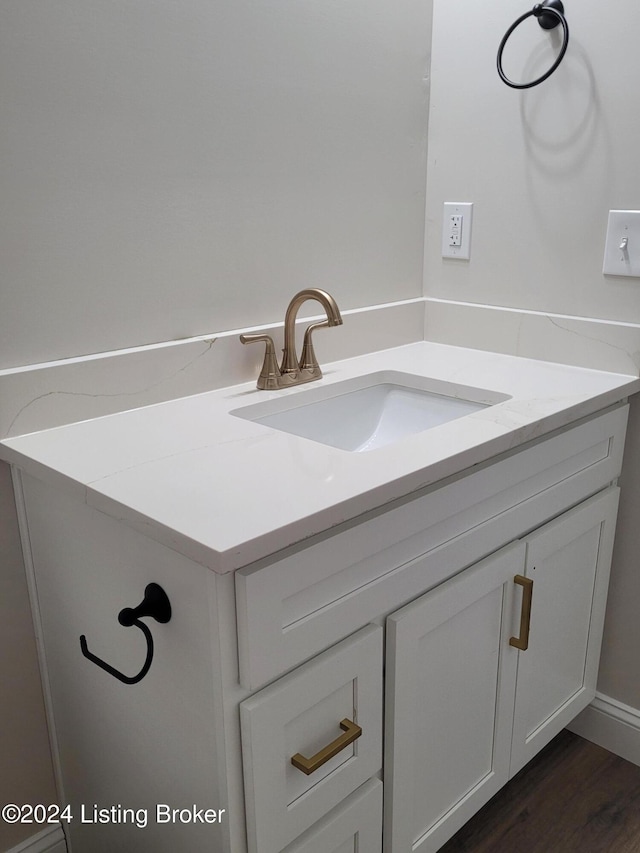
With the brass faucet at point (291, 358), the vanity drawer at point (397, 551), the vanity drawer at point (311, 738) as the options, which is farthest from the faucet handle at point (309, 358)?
the vanity drawer at point (311, 738)

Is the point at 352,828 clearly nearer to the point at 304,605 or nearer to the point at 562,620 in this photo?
the point at 304,605

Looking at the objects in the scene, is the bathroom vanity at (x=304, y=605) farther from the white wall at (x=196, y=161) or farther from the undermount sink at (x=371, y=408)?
the white wall at (x=196, y=161)

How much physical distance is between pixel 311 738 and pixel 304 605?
0.19 meters

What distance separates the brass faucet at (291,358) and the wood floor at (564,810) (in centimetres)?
Result: 94

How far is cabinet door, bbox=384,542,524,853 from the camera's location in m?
1.08

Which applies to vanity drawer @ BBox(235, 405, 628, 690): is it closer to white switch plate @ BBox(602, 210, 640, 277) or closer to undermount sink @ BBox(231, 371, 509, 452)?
undermount sink @ BBox(231, 371, 509, 452)

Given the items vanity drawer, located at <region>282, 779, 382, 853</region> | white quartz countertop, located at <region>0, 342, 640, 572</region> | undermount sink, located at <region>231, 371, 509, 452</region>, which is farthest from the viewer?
undermount sink, located at <region>231, 371, 509, 452</region>

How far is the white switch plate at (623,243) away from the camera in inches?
55.7

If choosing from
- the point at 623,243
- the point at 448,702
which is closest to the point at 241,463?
the point at 448,702

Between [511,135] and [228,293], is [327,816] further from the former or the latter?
[511,135]

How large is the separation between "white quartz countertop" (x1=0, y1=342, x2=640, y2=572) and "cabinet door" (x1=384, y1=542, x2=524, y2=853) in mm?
211

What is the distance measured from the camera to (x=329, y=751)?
3.15 feet

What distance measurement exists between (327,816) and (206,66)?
116 cm

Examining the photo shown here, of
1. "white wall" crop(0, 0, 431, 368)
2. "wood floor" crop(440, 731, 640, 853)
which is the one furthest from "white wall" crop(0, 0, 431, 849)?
"wood floor" crop(440, 731, 640, 853)
